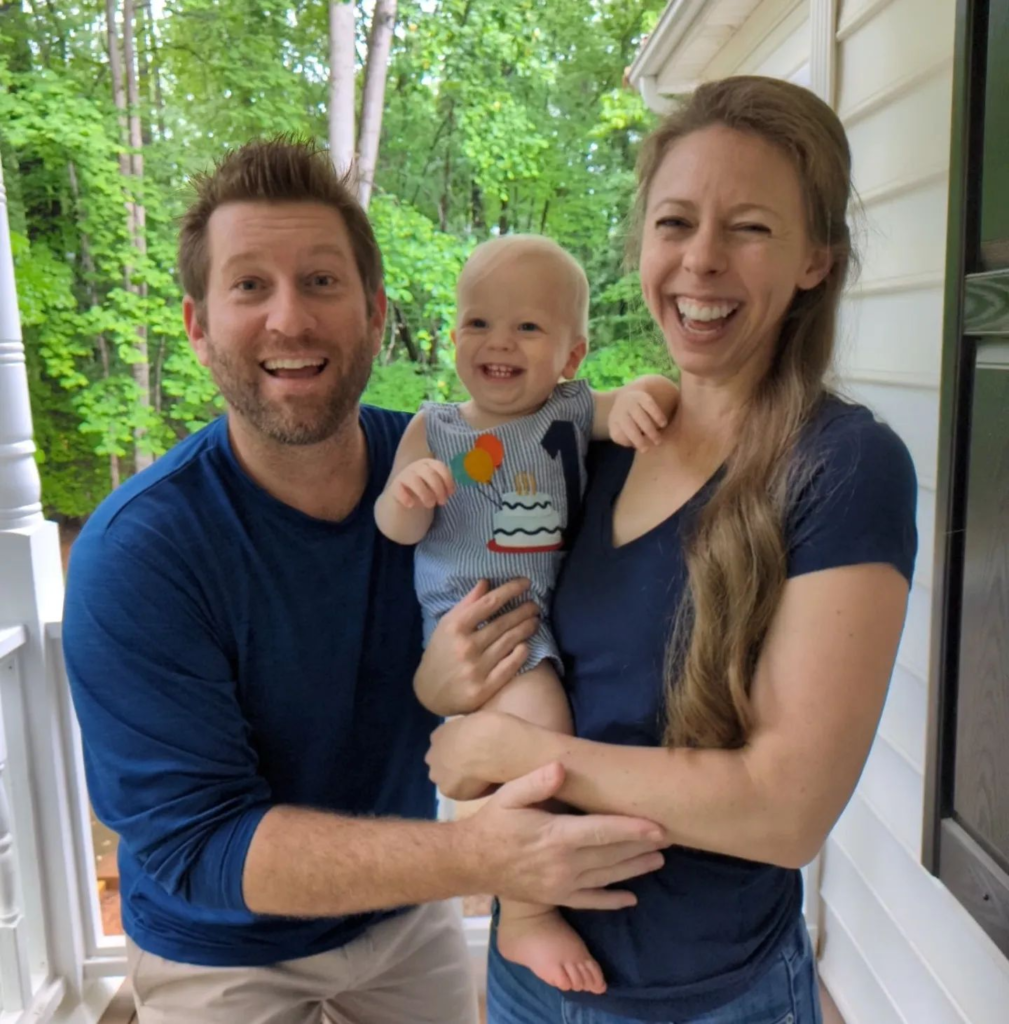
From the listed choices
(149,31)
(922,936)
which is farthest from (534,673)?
(149,31)

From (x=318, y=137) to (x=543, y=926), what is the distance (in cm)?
368

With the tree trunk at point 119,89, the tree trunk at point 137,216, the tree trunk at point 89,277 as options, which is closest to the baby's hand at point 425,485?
the tree trunk at point 137,216

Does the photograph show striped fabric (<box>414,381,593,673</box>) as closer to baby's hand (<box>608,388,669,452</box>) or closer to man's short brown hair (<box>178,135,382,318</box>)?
baby's hand (<box>608,388,669,452</box>)

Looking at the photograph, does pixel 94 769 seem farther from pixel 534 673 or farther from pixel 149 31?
pixel 149 31

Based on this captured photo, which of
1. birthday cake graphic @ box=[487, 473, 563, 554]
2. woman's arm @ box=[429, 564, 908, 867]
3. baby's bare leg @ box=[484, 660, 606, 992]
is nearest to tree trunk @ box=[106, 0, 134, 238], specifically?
birthday cake graphic @ box=[487, 473, 563, 554]

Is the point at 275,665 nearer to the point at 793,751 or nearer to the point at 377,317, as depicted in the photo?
the point at 377,317

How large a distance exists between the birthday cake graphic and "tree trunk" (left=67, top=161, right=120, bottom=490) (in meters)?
3.18

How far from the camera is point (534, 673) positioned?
1220 millimetres

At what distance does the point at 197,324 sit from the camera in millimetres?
1507

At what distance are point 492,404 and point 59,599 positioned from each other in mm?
1411

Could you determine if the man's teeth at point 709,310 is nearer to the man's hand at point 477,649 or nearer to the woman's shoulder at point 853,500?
the woman's shoulder at point 853,500

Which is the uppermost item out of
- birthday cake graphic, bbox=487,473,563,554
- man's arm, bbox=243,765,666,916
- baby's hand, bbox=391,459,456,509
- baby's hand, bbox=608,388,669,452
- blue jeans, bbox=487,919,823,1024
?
baby's hand, bbox=608,388,669,452

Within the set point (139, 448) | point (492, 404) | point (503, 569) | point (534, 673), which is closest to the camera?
point (534, 673)

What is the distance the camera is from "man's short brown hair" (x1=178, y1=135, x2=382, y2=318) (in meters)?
1.41
